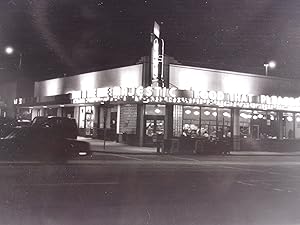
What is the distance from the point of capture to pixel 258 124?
35.5 meters

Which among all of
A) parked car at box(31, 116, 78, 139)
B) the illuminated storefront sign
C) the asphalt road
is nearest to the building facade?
the illuminated storefront sign

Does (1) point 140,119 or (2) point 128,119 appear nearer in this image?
(1) point 140,119

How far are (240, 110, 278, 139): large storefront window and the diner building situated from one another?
92 mm

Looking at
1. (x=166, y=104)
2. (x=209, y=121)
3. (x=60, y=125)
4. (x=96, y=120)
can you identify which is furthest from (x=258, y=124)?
(x=60, y=125)

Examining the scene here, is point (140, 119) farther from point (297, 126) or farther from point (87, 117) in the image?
point (297, 126)

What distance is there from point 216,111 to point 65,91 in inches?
520

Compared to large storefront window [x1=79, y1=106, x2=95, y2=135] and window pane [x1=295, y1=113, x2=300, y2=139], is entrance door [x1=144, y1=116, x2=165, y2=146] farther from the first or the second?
window pane [x1=295, y1=113, x2=300, y2=139]

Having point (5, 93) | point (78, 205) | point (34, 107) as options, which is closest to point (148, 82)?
point (34, 107)

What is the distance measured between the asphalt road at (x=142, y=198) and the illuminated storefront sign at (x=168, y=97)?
1452 centimetres

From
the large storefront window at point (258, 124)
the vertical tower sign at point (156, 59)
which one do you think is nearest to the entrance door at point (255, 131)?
the large storefront window at point (258, 124)

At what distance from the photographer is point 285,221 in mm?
6918

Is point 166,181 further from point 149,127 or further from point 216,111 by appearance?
point 216,111

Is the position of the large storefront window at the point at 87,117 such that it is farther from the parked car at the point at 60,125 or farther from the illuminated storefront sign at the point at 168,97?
the parked car at the point at 60,125

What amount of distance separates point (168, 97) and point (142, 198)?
20011 mm
